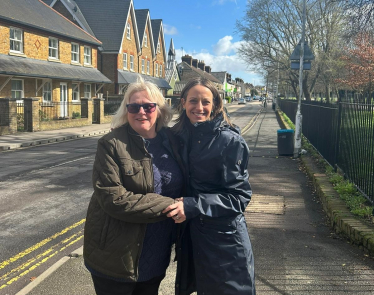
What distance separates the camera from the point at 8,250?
15.0 ft

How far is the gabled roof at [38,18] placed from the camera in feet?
69.0

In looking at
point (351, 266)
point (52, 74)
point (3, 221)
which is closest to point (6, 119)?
point (52, 74)

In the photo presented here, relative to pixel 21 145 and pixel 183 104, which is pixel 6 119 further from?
pixel 183 104

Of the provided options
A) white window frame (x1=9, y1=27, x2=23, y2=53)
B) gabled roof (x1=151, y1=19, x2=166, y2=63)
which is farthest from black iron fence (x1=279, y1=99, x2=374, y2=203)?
gabled roof (x1=151, y1=19, x2=166, y2=63)

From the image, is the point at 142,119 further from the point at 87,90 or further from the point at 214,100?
the point at 87,90

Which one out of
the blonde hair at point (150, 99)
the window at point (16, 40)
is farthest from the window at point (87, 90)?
the blonde hair at point (150, 99)

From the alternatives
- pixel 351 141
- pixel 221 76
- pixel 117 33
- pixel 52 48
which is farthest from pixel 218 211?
pixel 221 76

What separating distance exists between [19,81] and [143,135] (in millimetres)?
21859

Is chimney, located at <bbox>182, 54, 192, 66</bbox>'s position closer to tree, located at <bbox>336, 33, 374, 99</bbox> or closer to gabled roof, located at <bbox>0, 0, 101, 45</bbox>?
tree, located at <bbox>336, 33, 374, 99</bbox>

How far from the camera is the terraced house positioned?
1941cm

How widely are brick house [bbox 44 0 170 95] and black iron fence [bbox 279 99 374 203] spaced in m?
26.2

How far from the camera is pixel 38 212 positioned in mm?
6176

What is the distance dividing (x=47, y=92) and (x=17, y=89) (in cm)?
281

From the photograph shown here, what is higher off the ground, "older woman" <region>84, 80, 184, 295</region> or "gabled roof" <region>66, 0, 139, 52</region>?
"gabled roof" <region>66, 0, 139, 52</region>
